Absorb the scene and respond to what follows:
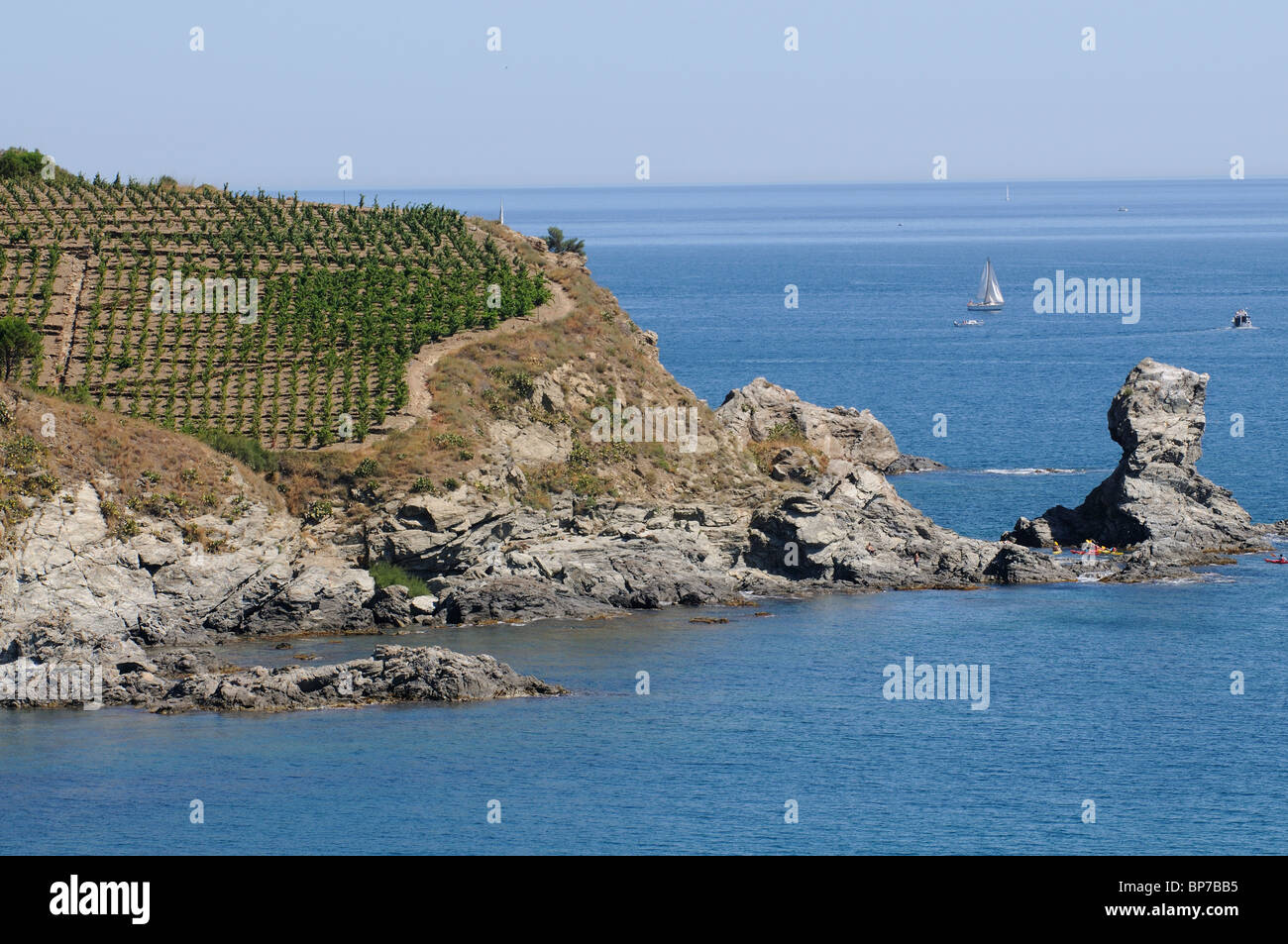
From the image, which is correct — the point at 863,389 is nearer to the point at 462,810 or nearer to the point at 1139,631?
the point at 1139,631

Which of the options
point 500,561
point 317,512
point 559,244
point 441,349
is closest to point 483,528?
point 500,561

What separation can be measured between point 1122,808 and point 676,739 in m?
15.8

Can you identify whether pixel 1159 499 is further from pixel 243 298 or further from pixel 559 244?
pixel 243 298

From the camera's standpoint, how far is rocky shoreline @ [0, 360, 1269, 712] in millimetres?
63625

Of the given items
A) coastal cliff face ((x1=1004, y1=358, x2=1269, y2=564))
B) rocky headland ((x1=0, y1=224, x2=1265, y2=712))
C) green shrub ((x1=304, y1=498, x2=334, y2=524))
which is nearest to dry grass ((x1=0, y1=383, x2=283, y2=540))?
rocky headland ((x1=0, y1=224, x2=1265, y2=712))

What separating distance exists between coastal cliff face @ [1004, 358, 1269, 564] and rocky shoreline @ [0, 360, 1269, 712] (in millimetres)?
109

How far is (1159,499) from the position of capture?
86.8 meters

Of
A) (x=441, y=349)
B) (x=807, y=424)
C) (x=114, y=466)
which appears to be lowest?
(x=114, y=466)

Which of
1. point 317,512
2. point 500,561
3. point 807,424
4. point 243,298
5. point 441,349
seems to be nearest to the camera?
point 500,561

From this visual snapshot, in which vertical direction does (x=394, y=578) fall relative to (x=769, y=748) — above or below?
above

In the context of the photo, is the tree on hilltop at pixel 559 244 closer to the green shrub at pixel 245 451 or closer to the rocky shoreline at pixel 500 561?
the rocky shoreline at pixel 500 561

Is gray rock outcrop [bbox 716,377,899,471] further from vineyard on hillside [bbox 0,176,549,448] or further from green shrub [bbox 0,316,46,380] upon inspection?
green shrub [bbox 0,316,46,380]

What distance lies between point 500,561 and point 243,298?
28.4 meters

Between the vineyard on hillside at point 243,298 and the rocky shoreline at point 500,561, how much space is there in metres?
9.77
